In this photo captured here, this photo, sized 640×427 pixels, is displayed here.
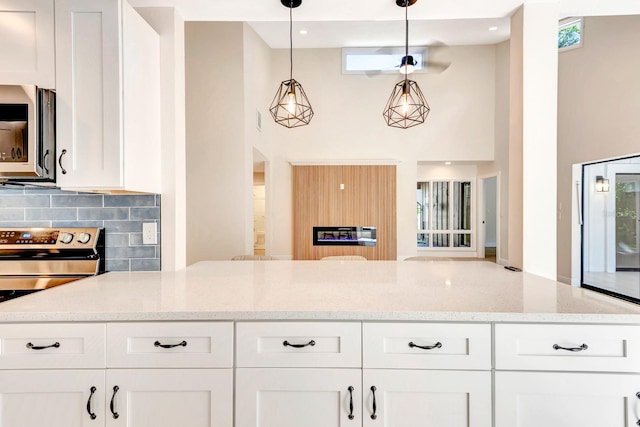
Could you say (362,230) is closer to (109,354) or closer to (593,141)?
(593,141)

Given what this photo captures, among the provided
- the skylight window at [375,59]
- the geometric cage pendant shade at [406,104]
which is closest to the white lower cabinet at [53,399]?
the geometric cage pendant shade at [406,104]

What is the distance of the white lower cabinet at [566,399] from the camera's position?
1091 millimetres

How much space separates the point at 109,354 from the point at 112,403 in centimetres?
17

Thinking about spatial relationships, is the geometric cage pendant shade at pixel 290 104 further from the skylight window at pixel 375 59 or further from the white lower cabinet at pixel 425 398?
the skylight window at pixel 375 59

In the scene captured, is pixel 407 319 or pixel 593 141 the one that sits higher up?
pixel 593 141

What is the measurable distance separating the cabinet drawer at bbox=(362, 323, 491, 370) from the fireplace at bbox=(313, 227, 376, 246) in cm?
472

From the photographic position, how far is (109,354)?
1126 mm

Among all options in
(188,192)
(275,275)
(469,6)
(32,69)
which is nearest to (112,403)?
(275,275)

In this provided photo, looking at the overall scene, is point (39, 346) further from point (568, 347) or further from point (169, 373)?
point (568, 347)

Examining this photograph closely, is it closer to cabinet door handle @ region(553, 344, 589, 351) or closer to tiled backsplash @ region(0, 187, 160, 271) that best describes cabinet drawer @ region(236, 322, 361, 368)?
cabinet door handle @ region(553, 344, 589, 351)

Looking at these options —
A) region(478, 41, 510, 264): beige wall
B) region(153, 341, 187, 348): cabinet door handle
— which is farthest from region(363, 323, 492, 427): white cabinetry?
region(478, 41, 510, 264): beige wall

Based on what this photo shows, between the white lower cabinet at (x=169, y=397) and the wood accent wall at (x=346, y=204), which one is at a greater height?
the wood accent wall at (x=346, y=204)

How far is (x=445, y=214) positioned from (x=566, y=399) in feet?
21.6

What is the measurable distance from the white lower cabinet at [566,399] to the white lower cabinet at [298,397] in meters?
0.51
